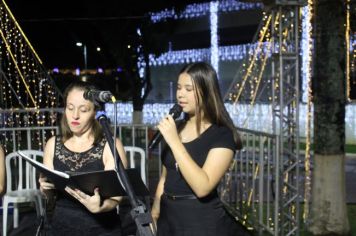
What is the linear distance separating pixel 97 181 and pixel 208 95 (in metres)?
0.64

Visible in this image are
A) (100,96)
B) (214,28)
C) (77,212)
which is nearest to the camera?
(100,96)

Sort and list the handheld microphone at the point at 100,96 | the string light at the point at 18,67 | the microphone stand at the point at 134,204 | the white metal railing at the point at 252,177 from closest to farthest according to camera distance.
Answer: the microphone stand at the point at 134,204 < the handheld microphone at the point at 100,96 < the white metal railing at the point at 252,177 < the string light at the point at 18,67

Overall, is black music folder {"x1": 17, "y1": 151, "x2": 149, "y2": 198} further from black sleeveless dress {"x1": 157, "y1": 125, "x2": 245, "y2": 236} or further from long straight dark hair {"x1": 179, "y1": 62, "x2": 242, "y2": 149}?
long straight dark hair {"x1": 179, "y1": 62, "x2": 242, "y2": 149}

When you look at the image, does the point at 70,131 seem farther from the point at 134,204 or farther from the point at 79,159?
the point at 134,204

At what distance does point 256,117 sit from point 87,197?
45.6ft

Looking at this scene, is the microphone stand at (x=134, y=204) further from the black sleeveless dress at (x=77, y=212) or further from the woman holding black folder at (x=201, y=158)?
the black sleeveless dress at (x=77, y=212)

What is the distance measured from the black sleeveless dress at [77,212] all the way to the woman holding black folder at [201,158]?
0.34 meters

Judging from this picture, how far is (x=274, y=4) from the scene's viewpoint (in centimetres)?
508

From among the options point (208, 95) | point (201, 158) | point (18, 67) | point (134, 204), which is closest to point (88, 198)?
point (134, 204)

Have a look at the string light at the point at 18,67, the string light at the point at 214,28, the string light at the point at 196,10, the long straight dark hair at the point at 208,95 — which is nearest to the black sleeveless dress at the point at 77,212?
the long straight dark hair at the point at 208,95

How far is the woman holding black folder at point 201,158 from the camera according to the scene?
2271mm

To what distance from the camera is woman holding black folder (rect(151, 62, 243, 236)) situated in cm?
227

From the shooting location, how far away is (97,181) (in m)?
2.20

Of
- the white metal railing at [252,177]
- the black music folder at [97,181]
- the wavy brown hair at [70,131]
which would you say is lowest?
the white metal railing at [252,177]
